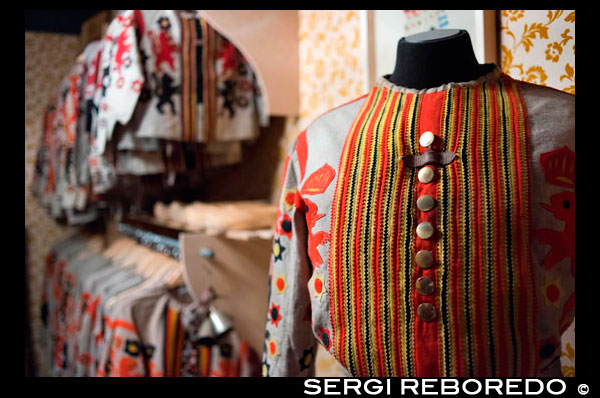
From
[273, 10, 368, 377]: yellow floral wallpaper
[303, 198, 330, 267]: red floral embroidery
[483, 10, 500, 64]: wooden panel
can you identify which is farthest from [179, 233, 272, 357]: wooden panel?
[483, 10, 500, 64]: wooden panel

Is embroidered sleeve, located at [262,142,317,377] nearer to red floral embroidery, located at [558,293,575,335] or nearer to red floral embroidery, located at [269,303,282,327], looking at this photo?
red floral embroidery, located at [269,303,282,327]

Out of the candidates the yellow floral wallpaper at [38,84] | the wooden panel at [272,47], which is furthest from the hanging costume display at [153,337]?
the wooden panel at [272,47]

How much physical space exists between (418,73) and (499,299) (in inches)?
12.5

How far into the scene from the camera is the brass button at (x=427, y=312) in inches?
27.3

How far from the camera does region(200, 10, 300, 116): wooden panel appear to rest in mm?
1508

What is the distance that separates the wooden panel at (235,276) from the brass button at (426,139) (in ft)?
2.64

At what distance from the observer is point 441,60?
771 millimetres

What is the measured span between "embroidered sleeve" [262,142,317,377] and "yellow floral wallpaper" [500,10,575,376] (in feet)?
1.24

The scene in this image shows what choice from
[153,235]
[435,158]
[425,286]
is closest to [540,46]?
[435,158]

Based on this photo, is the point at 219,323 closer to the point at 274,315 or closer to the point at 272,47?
the point at 274,315

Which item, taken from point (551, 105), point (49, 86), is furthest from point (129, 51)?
point (551, 105)

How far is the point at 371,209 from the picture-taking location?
737 millimetres

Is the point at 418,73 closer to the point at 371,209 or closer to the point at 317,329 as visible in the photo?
the point at 371,209

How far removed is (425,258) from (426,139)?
0.48 feet
